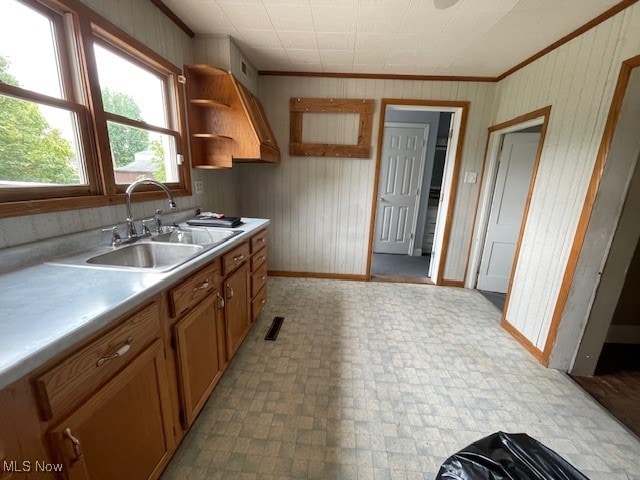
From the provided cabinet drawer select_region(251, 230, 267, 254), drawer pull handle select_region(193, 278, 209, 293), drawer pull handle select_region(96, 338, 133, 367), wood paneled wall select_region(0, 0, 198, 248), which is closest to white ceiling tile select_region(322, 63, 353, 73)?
wood paneled wall select_region(0, 0, 198, 248)

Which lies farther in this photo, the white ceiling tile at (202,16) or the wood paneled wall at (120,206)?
the white ceiling tile at (202,16)

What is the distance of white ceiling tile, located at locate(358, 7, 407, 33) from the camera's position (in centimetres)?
172

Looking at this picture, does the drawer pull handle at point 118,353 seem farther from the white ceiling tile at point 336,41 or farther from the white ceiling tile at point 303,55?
the white ceiling tile at point 303,55

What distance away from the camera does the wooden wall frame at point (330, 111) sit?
2838mm

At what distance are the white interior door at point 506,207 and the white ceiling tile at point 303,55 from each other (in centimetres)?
215

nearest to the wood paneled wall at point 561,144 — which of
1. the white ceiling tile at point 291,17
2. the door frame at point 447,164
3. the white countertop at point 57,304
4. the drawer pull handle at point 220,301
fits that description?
the door frame at point 447,164

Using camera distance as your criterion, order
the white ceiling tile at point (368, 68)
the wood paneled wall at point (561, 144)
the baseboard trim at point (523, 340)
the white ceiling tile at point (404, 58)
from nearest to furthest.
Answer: the wood paneled wall at point (561, 144)
the baseboard trim at point (523, 340)
the white ceiling tile at point (404, 58)
the white ceiling tile at point (368, 68)

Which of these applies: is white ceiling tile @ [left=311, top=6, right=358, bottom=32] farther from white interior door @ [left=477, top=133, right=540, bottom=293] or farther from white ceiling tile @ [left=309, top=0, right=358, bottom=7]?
white interior door @ [left=477, top=133, right=540, bottom=293]

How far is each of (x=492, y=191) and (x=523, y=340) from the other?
1.59 m

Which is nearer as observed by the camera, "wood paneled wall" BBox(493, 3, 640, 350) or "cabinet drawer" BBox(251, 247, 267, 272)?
"wood paneled wall" BBox(493, 3, 640, 350)

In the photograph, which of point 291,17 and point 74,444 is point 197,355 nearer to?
point 74,444

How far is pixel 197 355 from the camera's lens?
1.28 meters

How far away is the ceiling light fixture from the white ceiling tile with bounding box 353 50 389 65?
0.68 metres

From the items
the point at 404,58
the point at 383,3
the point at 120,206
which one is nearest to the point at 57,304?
the point at 120,206
